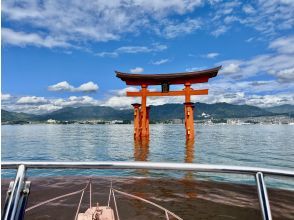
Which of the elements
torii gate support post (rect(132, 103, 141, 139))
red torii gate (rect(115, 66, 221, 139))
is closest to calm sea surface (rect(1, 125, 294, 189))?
torii gate support post (rect(132, 103, 141, 139))

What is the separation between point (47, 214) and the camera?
5.22m

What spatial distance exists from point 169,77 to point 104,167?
20747mm

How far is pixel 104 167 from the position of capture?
1392mm

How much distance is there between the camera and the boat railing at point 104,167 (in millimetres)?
1188

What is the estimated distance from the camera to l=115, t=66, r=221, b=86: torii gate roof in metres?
21.2

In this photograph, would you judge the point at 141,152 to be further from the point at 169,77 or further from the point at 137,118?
the point at 137,118

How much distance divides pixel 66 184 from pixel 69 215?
2.85 metres

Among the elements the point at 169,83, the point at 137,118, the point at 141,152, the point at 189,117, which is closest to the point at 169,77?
the point at 169,83

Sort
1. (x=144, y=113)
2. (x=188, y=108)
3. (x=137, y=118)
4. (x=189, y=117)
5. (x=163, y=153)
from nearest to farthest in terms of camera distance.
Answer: (x=163, y=153) → (x=188, y=108) → (x=189, y=117) → (x=144, y=113) → (x=137, y=118)

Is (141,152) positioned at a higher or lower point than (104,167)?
lower

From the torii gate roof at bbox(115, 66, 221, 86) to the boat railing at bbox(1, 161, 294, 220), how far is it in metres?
20.2

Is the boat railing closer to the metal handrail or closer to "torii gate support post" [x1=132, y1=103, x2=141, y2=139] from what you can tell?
the metal handrail

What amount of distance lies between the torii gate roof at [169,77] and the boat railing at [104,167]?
20212 millimetres

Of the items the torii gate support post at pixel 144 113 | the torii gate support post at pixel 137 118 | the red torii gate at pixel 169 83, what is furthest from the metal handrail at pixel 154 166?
the torii gate support post at pixel 137 118
